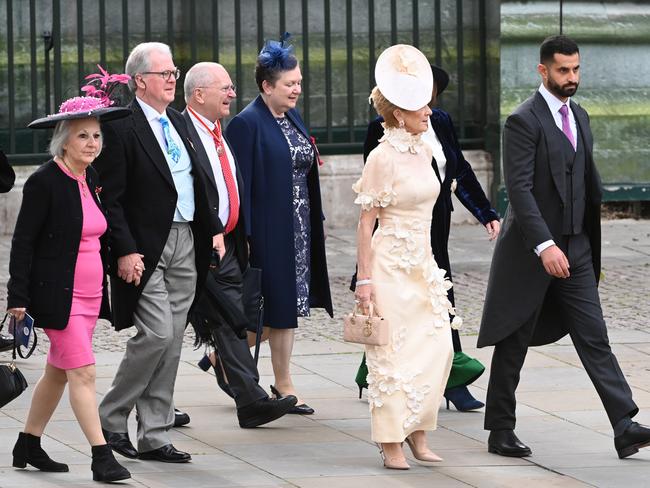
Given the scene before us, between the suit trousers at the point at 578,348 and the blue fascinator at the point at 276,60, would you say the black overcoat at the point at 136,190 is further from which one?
the suit trousers at the point at 578,348

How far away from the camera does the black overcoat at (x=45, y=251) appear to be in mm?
7047

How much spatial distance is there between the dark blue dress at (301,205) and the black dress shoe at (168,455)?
5.12 feet

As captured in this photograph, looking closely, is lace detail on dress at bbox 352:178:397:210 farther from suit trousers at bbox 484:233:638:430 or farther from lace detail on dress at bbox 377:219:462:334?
suit trousers at bbox 484:233:638:430

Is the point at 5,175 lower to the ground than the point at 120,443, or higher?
higher

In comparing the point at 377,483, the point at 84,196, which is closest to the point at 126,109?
the point at 84,196

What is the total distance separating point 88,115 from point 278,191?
1817mm

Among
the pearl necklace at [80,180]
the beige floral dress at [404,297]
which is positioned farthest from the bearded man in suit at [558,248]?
the pearl necklace at [80,180]

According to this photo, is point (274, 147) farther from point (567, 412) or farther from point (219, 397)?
point (567, 412)

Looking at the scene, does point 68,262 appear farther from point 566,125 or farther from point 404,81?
point 566,125

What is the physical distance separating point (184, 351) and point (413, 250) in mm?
3176

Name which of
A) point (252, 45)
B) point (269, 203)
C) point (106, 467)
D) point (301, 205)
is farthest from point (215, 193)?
point (252, 45)

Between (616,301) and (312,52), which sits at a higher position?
(312,52)

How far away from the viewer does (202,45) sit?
15875 millimetres

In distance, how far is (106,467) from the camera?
705 cm
